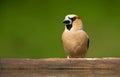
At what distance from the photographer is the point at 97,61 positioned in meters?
1.13

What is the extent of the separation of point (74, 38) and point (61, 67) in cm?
35

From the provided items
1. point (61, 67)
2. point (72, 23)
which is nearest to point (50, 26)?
point (72, 23)

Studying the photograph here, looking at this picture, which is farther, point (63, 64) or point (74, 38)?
point (74, 38)

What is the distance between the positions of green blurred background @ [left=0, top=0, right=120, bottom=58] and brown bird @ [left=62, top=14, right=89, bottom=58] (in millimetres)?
579

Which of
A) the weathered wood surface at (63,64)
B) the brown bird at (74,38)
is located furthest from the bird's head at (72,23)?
the weathered wood surface at (63,64)

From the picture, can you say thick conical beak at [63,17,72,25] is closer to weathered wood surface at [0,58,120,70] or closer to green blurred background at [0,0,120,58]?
weathered wood surface at [0,58,120,70]

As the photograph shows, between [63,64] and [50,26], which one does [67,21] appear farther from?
[50,26]

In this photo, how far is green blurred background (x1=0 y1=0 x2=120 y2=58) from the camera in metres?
2.10

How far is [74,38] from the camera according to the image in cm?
148

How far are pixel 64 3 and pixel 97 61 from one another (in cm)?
105

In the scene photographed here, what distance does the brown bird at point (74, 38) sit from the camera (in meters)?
1.49

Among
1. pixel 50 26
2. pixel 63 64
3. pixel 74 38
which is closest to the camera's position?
pixel 63 64

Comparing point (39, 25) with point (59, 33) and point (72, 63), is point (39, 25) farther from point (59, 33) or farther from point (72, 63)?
point (72, 63)

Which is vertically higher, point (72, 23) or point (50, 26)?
point (72, 23)
